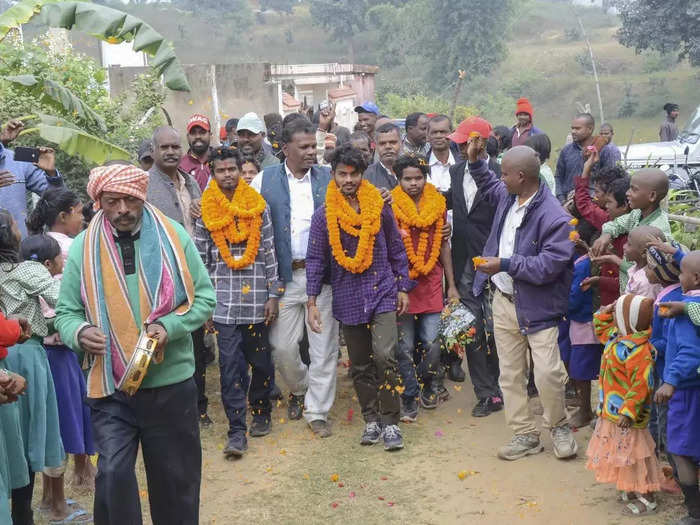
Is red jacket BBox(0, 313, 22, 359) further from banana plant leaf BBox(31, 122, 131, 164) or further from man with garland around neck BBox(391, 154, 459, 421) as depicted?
banana plant leaf BBox(31, 122, 131, 164)

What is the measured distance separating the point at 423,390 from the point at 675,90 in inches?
1496

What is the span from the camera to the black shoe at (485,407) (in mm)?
7367

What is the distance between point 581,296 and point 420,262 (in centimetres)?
139

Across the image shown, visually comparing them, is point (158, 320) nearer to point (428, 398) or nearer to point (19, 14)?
point (428, 398)

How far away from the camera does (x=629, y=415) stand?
5.26 m

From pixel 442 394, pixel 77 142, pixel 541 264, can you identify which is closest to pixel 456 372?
pixel 442 394

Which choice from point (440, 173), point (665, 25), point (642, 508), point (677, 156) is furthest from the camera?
point (665, 25)

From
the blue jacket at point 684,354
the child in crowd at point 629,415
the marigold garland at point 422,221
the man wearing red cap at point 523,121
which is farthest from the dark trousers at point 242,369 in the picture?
the man wearing red cap at point 523,121

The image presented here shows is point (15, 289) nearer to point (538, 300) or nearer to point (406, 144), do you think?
point (538, 300)

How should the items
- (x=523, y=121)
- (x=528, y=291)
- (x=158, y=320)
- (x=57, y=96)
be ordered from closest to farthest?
(x=158, y=320), (x=528, y=291), (x=57, y=96), (x=523, y=121)

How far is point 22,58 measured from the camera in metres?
11.5

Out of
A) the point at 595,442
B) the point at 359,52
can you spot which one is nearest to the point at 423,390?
the point at 595,442

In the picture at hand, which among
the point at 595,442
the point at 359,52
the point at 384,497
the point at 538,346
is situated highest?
the point at 359,52

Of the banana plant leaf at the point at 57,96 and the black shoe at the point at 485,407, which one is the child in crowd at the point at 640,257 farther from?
the banana plant leaf at the point at 57,96
